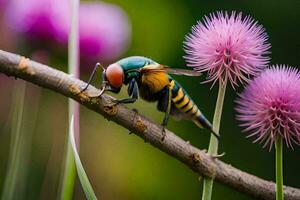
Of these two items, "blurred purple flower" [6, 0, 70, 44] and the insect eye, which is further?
"blurred purple flower" [6, 0, 70, 44]

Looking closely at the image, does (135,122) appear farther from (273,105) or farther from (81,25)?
(81,25)

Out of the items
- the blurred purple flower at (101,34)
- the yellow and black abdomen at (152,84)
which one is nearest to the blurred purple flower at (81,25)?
the blurred purple flower at (101,34)

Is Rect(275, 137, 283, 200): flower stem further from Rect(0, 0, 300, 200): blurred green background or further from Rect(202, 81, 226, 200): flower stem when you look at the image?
Rect(0, 0, 300, 200): blurred green background

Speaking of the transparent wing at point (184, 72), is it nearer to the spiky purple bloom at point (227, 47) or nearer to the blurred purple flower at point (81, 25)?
the spiky purple bloom at point (227, 47)

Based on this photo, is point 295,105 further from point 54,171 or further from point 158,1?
point 158,1

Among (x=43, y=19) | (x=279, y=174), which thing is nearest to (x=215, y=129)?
(x=279, y=174)

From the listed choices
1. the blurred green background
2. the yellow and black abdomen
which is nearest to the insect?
the yellow and black abdomen
